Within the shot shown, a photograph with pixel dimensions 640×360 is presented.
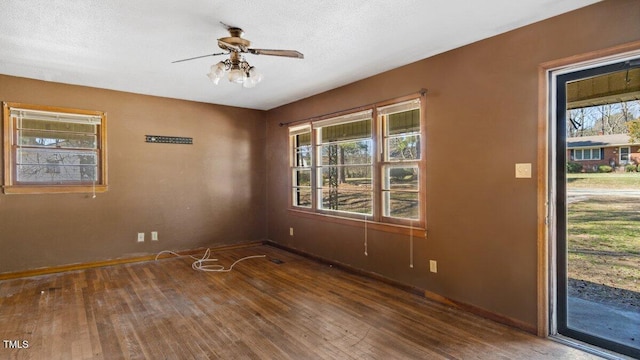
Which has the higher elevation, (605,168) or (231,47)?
(231,47)

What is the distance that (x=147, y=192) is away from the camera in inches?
189

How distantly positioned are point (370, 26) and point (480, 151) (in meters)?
1.45

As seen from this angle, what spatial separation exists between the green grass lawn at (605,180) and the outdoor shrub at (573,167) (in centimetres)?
3

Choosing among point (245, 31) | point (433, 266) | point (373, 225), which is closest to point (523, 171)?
point (433, 266)

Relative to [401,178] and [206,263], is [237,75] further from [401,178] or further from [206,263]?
[206,263]

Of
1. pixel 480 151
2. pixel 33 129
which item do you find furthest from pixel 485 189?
pixel 33 129

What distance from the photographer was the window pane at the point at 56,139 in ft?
13.3

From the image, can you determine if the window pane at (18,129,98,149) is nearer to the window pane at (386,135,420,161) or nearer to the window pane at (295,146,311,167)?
the window pane at (295,146,311,167)

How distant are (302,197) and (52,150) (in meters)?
3.42

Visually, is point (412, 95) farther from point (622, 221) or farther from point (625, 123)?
point (622, 221)

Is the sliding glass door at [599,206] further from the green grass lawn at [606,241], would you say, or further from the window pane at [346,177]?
the window pane at [346,177]

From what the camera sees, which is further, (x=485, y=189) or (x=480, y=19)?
(x=485, y=189)

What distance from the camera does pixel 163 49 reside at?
3.09m

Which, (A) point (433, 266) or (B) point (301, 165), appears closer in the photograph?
(A) point (433, 266)
